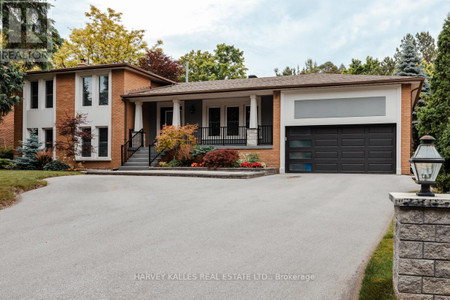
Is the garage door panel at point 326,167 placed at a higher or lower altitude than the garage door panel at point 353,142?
lower

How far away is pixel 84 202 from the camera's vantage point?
807cm

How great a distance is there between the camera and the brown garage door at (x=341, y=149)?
15.2m

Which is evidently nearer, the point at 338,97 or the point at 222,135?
the point at 338,97

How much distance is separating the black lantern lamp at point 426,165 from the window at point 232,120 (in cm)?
1638

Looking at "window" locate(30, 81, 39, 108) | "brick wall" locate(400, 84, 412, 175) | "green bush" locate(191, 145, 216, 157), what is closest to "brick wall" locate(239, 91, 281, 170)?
"green bush" locate(191, 145, 216, 157)

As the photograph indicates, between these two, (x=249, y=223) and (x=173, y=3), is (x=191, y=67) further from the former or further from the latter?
(x=249, y=223)

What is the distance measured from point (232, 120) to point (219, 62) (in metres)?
18.4

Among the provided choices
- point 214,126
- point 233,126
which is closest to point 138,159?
point 214,126

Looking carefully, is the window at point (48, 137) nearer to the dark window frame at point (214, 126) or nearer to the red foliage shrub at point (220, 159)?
the dark window frame at point (214, 126)

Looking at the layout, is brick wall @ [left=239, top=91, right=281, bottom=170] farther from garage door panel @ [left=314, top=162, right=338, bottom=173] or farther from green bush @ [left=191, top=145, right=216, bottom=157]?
garage door panel @ [left=314, top=162, right=338, bottom=173]

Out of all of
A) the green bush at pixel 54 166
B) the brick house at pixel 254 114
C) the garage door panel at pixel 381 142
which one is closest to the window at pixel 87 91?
the brick house at pixel 254 114

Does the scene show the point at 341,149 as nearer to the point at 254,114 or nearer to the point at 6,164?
the point at 254,114

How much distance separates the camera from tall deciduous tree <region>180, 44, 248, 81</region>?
35.8m

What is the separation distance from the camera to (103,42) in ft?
104
